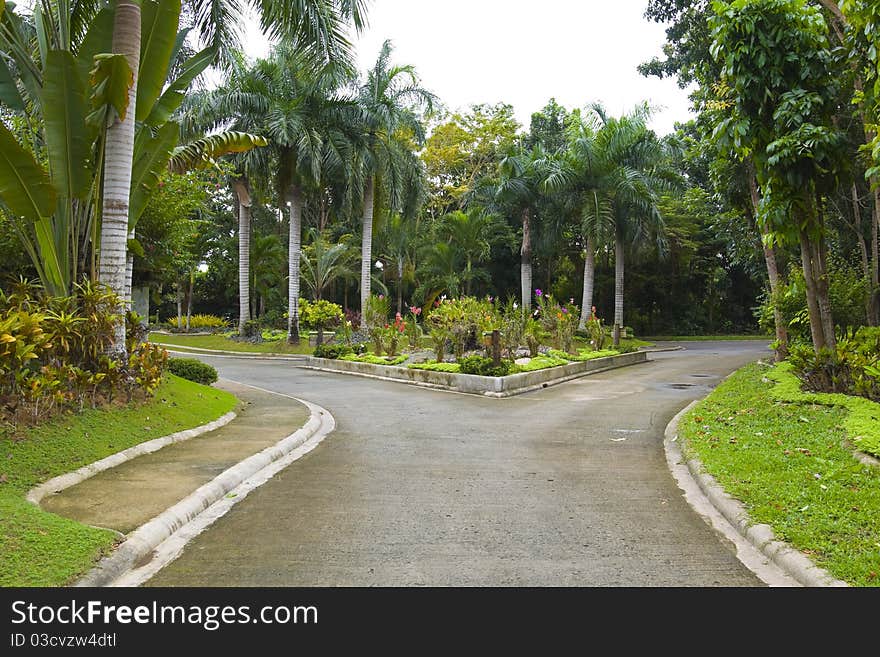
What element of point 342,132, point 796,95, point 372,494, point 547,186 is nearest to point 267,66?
point 342,132

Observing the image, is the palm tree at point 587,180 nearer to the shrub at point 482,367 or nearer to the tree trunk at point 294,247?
the tree trunk at point 294,247

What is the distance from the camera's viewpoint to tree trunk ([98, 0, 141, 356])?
9.14 meters

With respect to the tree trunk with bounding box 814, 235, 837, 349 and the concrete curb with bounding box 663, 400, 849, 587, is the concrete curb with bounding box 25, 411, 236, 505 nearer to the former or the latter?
the concrete curb with bounding box 663, 400, 849, 587

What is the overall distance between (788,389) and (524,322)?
10741 mm

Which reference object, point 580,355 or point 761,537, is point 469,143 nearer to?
point 580,355

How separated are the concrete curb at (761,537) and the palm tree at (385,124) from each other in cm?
2087

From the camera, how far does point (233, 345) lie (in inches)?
1156

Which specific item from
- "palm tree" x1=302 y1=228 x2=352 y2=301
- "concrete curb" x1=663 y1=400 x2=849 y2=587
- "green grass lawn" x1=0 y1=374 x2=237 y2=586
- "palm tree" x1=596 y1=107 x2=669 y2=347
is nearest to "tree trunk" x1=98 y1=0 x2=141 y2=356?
"green grass lawn" x1=0 y1=374 x2=237 y2=586

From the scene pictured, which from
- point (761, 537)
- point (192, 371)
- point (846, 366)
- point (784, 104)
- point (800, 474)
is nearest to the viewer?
point (761, 537)

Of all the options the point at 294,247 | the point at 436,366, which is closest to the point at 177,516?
the point at 436,366

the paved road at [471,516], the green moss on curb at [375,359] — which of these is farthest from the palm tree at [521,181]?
the paved road at [471,516]

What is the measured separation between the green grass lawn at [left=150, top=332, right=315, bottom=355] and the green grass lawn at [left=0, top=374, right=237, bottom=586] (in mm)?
15479

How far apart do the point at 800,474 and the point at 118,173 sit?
30.7ft
